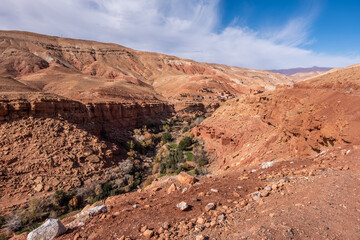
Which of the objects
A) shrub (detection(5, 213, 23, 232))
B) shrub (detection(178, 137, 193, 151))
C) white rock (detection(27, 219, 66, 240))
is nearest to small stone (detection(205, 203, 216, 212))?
white rock (detection(27, 219, 66, 240))

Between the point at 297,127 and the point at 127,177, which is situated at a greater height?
the point at 297,127

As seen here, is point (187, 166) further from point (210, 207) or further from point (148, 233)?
point (148, 233)

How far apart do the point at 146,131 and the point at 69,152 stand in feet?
40.5

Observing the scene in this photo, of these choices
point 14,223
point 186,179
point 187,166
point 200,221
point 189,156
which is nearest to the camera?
point 200,221

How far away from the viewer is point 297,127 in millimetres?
8805

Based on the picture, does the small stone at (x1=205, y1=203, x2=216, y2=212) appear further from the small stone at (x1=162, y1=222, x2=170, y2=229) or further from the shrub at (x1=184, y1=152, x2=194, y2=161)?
the shrub at (x1=184, y1=152, x2=194, y2=161)

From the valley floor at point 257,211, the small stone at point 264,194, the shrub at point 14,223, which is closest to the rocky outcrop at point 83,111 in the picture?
the shrub at point 14,223

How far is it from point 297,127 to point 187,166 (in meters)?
8.61

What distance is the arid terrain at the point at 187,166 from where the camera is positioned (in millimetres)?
3594

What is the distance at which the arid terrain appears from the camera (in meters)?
3.59

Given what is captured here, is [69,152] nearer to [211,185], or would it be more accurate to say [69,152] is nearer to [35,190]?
[35,190]

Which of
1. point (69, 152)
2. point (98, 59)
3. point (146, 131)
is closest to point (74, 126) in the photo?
point (69, 152)

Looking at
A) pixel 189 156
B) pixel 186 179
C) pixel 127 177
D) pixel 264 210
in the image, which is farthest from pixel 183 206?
pixel 189 156

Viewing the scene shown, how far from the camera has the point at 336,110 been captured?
24.6 feet
